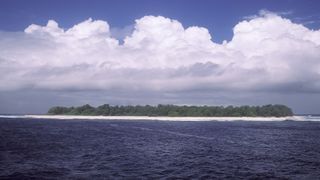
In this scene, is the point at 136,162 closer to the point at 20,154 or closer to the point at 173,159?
the point at 173,159

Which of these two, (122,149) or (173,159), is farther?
(122,149)

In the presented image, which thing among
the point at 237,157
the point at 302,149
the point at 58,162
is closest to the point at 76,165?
the point at 58,162

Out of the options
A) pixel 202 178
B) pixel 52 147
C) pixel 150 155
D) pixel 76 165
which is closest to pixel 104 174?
pixel 76 165

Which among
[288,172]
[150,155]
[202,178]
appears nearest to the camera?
[202,178]

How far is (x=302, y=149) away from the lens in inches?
→ 2825

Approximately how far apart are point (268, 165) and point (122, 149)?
27.1m

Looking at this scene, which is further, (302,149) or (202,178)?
(302,149)

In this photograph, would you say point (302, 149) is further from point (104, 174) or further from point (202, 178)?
point (104, 174)

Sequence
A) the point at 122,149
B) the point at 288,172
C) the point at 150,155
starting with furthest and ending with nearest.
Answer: the point at 122,149 → the point at 150,155 → the point at 288,172

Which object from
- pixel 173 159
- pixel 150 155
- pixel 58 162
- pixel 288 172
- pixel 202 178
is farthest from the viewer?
pixel 150 155

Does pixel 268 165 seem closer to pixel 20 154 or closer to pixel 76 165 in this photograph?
pixel 76 165

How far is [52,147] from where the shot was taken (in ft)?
228

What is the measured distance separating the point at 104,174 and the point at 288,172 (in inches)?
842

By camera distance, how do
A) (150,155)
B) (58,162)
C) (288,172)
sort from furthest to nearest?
(150,155)
(58,162)
(288,172)
